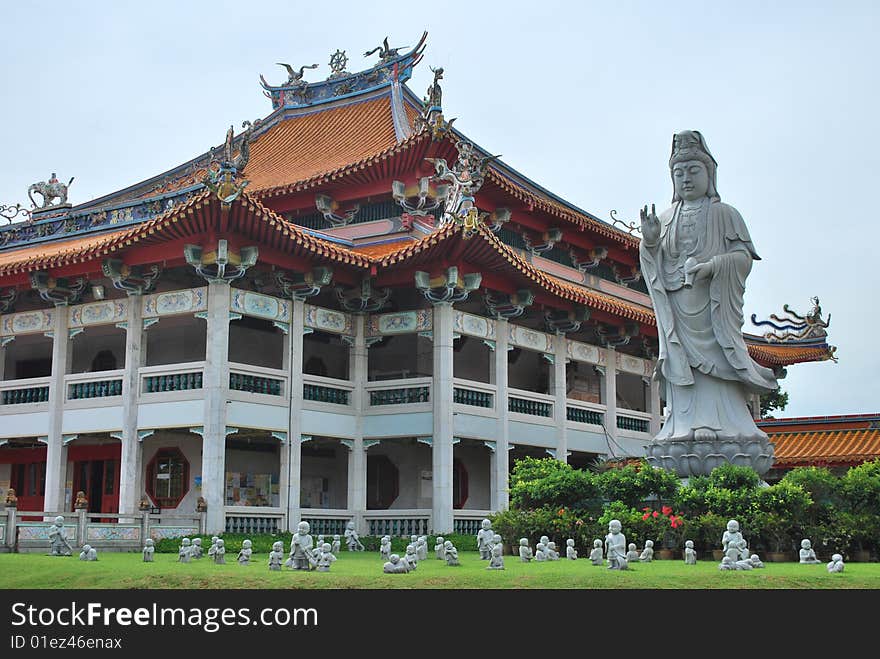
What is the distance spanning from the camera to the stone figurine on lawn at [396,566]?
14016mm

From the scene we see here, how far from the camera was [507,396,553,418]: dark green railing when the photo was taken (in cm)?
2966

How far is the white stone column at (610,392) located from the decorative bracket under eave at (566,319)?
258cm

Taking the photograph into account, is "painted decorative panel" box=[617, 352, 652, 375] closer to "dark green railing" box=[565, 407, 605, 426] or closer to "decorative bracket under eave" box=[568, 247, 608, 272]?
"dark green railing" box=[565, 407, 605, 426]

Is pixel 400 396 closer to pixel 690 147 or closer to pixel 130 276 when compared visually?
pixel 130 276

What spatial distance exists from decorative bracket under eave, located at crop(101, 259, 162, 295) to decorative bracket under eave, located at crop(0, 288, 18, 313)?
3748 millimetres

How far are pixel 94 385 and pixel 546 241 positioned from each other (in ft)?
46.6

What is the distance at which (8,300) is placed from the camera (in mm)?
28672

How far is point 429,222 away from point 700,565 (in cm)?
1549

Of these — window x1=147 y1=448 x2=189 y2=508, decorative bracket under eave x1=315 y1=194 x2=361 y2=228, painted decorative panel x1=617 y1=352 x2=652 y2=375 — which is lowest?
window x1=147 y1=448 x2=189 y2=508

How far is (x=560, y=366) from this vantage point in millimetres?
31500

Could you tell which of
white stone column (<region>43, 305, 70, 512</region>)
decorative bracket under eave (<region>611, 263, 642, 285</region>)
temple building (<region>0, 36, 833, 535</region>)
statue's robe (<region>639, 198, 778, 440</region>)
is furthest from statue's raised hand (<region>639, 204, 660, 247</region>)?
decorative bracket under eave (<region>611, 263, 642, 285</region>)
